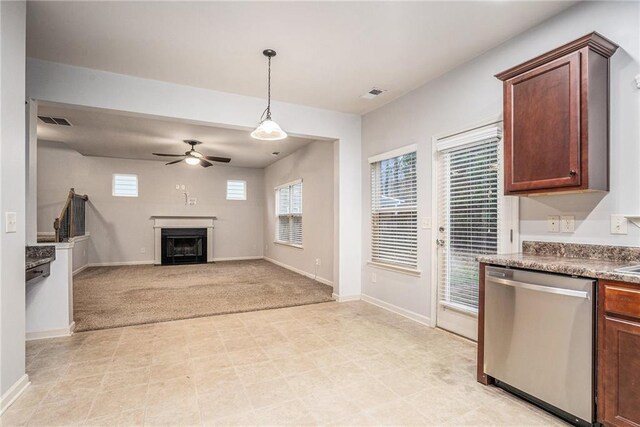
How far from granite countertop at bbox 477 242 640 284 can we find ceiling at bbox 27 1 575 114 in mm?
1780

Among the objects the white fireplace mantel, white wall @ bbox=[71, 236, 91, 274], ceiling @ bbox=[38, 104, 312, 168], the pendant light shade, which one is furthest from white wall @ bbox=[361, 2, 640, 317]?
white wall @ bbox=[71, 236, 91, 274]

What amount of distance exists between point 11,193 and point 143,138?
437cm

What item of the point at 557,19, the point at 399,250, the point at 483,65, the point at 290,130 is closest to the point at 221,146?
the point at 290,130

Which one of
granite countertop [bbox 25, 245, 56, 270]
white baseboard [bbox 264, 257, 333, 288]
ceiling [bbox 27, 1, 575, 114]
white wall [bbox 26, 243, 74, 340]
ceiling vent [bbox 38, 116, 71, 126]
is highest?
ceiling [bbox 27, 1, 575, 114]

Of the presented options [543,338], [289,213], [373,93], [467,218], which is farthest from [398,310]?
[289,213]

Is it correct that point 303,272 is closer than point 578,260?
No

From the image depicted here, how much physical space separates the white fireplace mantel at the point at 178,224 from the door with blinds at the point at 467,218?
683 cm

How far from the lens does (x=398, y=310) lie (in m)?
4.02

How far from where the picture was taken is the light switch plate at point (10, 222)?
203 cm

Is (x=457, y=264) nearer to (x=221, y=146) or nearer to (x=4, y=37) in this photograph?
(x=4, y=37)

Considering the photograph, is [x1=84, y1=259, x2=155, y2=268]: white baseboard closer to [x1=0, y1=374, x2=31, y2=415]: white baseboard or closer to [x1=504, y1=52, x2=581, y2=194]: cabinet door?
[x1=0, y1=374, x2=31, y2=415]: white baseboard

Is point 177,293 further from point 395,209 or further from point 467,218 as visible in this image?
point 467,218

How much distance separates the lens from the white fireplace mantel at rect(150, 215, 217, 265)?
27.2 ft

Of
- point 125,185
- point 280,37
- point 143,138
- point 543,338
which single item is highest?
point 280,37
